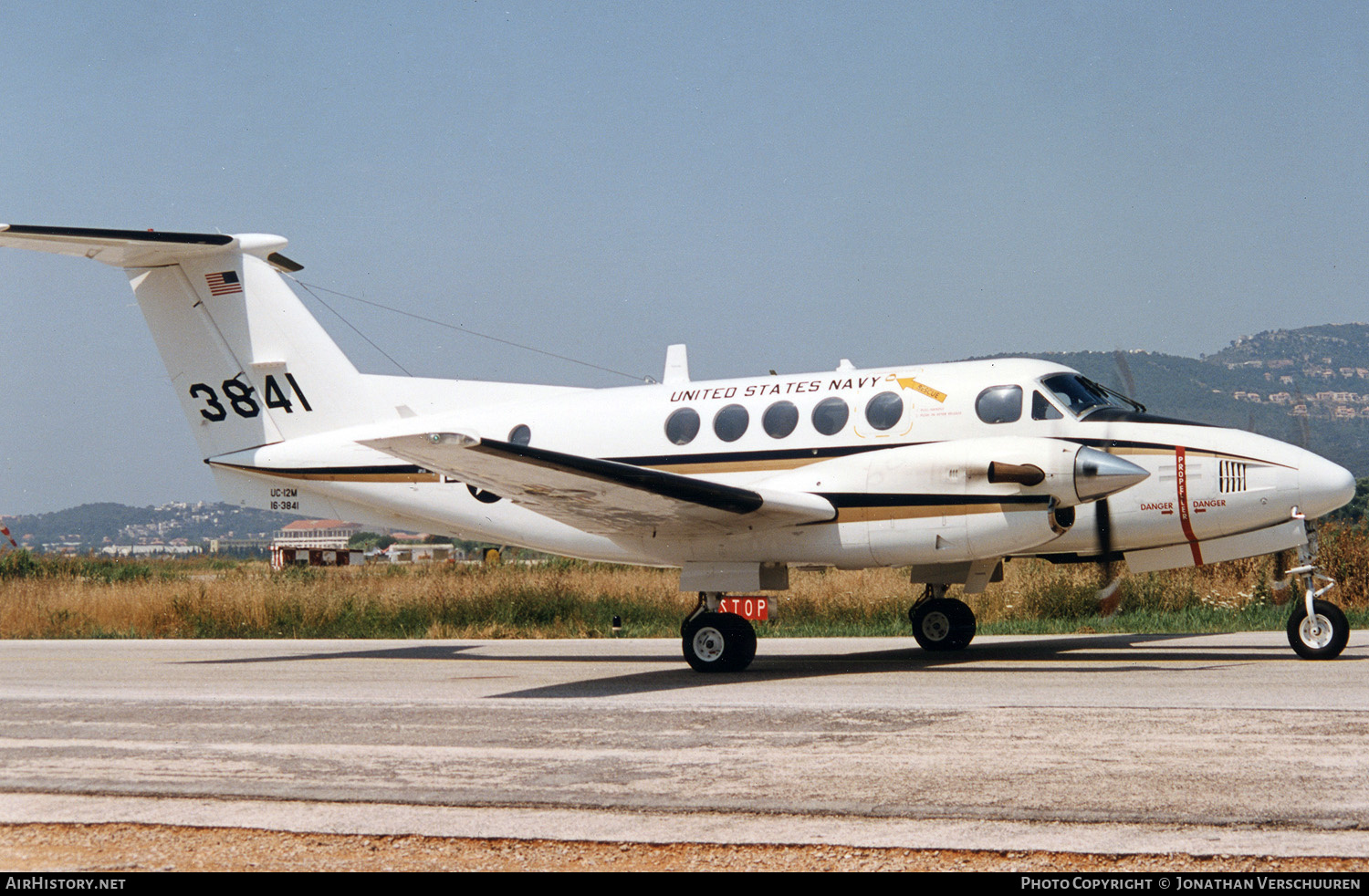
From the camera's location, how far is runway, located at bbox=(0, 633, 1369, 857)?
5.94m

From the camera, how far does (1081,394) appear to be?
13656 mm

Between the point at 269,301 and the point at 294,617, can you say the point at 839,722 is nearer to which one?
the point at 269,301

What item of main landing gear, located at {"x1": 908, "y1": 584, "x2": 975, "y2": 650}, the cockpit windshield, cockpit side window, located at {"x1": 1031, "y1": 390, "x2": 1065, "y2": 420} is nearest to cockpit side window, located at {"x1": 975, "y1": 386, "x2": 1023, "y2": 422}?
cockpit side window, located at {"x1": 1031, "y1": 390, "x2": 1065, "y2": 420}

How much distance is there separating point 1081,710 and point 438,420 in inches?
416

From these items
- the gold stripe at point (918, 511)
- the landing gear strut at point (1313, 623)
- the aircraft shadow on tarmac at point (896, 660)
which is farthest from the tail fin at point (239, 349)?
the landing gear strut at point (1313, 623)

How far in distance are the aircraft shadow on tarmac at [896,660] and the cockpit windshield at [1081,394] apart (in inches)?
116

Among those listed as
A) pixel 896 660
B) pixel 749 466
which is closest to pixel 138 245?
pixel 749 466

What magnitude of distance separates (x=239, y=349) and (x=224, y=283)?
993mm

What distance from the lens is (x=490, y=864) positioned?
5.47m

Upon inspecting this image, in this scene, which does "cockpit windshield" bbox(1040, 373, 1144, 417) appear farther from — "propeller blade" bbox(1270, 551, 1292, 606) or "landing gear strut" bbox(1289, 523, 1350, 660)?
"propeller blade" bbox(1270, 551, 1292, 606)

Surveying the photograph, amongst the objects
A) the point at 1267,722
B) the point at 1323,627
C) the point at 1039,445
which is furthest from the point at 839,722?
the point at 1323,627

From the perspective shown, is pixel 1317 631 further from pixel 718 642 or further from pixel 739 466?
pixel 739 466

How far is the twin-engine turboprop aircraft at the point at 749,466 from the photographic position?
41.2ft

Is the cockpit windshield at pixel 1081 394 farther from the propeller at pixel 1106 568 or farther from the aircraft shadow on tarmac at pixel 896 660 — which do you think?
the aircraft shadow on tarmac at pixel 896 660
